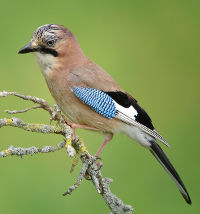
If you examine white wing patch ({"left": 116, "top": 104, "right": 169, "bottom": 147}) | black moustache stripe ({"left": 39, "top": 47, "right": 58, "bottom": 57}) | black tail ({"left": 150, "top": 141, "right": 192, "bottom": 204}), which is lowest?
black tail ({"left": 150, "top": 141, "right": 192, "bottom": 204})

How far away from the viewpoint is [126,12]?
22.5ft

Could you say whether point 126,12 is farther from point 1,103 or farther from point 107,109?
point 107,109

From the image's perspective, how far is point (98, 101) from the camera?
388 cm

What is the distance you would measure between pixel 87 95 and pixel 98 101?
7 cm

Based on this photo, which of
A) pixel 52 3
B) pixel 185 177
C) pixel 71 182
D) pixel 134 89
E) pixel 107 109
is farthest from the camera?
pixel 52 3

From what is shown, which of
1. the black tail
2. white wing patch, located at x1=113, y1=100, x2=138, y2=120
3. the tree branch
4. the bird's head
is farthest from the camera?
white wing patch, located at x1=113, y1=100, x2=138, y2=120

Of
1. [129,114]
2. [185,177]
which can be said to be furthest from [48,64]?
[185,177]

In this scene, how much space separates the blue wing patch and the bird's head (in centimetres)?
26

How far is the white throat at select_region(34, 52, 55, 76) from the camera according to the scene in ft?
12.9

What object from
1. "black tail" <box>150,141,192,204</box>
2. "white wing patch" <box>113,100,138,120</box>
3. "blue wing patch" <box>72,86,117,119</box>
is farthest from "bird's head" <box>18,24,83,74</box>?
"black tail" <box>150,141,192,204</box>

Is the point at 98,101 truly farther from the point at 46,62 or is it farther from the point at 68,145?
the point at 68,145

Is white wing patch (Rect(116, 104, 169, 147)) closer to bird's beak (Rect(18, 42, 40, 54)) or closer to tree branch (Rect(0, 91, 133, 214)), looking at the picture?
bird's beak (Rect(18, 42, 40, 54))

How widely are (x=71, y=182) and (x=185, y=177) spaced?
3.07 ft

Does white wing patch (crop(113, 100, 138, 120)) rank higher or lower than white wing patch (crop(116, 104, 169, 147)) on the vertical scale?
higher
